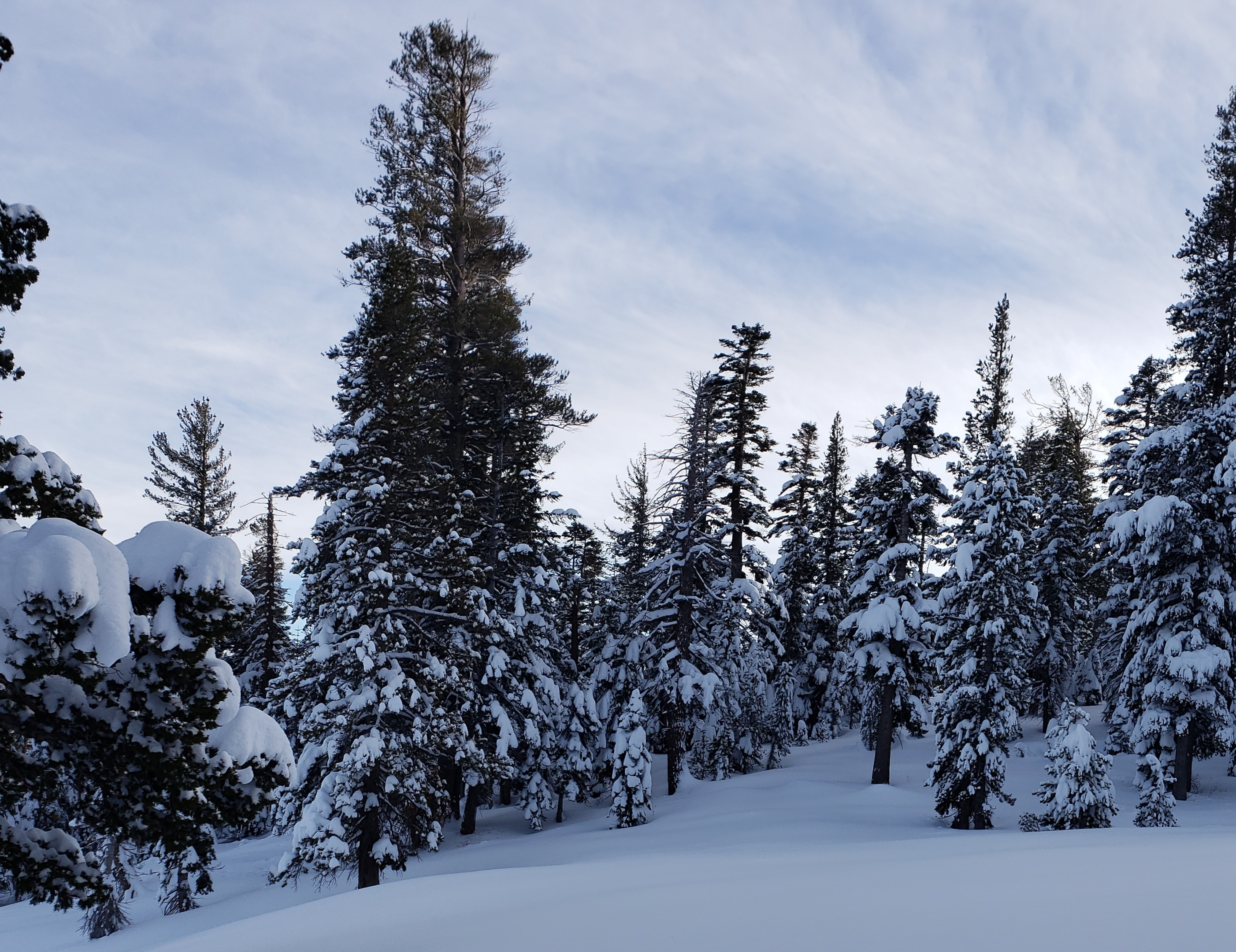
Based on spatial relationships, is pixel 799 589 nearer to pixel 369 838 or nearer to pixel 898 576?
pixel 898 576

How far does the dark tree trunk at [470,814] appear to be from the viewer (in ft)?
88.2

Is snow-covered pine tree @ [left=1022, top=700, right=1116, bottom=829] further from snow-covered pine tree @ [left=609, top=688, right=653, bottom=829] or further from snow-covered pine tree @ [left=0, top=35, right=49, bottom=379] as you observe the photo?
snow-covered pine tree @ [left=0, top=35, right=49, bottom=379]

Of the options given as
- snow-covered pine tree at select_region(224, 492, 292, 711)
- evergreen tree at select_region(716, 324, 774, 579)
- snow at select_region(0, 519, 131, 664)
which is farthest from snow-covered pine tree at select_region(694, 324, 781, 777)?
snow at select_region(0, 519, 131, 664)

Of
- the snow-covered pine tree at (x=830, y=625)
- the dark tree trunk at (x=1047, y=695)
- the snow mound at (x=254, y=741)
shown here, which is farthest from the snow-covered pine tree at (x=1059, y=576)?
the snow mound at (x=254, y=741)

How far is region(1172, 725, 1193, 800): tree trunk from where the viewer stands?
2275 centimetres

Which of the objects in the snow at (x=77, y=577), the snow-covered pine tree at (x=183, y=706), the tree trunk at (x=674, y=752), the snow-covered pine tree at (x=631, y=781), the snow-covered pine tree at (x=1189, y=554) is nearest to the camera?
the snow at (x=77, y=577)

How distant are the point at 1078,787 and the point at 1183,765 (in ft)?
28.8

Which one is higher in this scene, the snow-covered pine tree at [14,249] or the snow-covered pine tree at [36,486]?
the snow-covered pine tree at [14,249]

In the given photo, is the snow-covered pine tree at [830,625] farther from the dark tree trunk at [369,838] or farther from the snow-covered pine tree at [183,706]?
the snow-covered pine tree at [183,706]

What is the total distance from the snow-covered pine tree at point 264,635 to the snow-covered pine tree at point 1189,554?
28084 millimetres

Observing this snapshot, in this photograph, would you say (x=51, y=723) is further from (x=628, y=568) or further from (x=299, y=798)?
(x=628, y=568)

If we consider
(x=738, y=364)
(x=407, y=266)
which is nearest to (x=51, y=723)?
(x=407, y=266)

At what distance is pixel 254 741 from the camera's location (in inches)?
240

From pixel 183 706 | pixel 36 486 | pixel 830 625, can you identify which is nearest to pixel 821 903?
pixel 183 706
